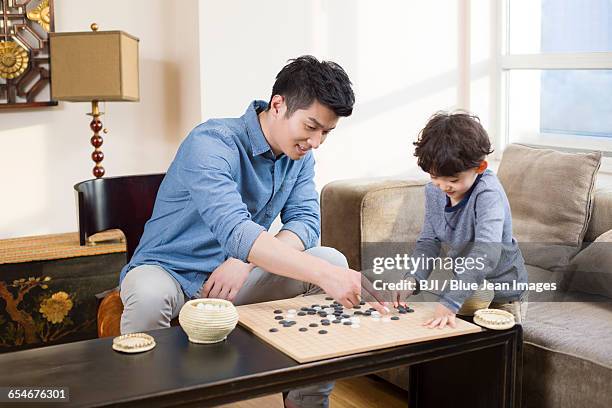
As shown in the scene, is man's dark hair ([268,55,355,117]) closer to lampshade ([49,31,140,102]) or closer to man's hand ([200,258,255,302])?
man's hand ([200,258,255,302])

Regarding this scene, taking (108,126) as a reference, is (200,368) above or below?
below

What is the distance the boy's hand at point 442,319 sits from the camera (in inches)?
71.1

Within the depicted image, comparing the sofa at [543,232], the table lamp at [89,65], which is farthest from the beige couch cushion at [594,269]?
the table lamp at [89,65]

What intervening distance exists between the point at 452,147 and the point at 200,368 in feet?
3.25

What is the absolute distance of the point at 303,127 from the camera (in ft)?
6.79

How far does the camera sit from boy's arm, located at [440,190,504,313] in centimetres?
207

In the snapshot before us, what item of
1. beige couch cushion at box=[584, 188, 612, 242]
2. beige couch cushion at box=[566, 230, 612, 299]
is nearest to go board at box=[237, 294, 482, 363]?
beige couch cushion at box=[566, 230, 612, 299]

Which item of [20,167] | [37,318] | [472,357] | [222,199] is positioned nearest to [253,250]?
[222,199]

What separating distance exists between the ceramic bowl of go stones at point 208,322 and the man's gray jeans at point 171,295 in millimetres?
346

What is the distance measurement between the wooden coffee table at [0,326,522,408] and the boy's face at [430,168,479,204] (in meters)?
0.49

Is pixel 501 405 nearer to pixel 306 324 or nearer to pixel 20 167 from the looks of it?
pixel 306 324

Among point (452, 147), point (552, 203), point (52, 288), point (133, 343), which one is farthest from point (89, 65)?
point (552, 203)

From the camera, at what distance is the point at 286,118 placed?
2.11m

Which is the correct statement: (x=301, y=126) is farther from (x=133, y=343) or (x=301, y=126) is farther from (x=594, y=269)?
(x=594, y=269)
